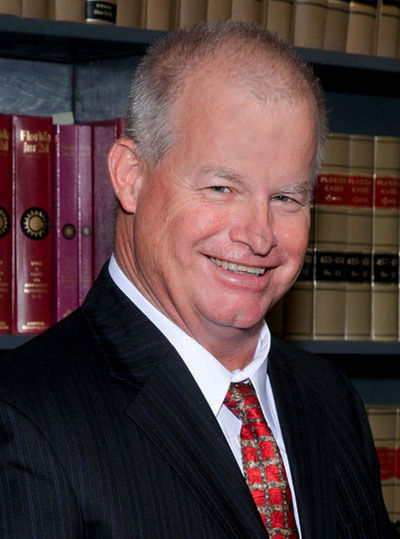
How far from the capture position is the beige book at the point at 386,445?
1.93 meters

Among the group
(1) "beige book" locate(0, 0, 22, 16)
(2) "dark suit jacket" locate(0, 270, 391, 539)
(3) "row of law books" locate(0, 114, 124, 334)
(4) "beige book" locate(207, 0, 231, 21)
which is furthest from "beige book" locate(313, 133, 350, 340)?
(1) "beige book" locate(0, 0, 22, 16)

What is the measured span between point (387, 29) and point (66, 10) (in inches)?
25.2

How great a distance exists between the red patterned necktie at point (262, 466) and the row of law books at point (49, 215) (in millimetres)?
507

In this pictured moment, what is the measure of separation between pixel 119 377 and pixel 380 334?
0.84m

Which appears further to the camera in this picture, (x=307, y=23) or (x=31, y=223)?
(x=307, y=23)

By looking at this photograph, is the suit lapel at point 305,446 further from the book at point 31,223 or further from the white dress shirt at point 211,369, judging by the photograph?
the book at point 31,223

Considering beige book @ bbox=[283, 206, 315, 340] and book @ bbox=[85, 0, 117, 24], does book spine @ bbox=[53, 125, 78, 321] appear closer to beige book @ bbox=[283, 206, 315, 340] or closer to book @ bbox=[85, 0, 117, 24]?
book @ bbox=[85, 0, 117, 24]

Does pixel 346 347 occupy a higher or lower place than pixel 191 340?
lower

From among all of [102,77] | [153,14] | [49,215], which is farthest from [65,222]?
[153,14]

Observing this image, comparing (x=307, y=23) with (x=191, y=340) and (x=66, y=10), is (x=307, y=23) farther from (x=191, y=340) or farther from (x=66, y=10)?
(x=191, y=340)

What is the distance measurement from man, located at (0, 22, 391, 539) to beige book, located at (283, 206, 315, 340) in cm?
50

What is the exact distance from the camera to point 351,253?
1807 mm

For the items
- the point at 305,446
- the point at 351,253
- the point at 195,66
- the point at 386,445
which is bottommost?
the point at 386,445

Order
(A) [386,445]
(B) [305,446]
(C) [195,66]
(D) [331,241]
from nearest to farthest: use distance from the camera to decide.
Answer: (C) [195,66], (B) [305,446], (D) [331,241], (A) [386,445]
